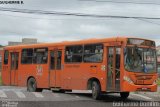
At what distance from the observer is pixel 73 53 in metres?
24.5

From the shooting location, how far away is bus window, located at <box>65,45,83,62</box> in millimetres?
23880

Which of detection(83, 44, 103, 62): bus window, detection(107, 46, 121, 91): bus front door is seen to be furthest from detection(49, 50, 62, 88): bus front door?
detection(107, 46, 121, 91): bus front door

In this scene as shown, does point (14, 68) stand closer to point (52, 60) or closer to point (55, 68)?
point (52, 60)

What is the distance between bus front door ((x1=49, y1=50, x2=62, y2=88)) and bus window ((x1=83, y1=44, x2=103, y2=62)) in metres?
2.61

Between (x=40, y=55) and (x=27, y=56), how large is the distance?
4.47 ft

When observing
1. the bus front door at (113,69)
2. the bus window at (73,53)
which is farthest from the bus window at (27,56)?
the bus front door at (113,69)

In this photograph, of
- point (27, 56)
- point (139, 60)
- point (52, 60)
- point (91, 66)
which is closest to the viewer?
point (139, 60)

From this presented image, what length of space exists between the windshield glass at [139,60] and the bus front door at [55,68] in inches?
215

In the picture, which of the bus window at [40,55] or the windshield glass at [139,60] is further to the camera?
the bus window at [40,55]

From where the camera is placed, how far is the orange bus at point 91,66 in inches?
838

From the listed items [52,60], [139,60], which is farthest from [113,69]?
[52,60]

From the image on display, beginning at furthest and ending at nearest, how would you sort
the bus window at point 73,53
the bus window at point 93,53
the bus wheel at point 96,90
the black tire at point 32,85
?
the black tire at point 32,85
the bus window at point 73,53
the bus window at point 93,53
the bus wheel at point 96,90

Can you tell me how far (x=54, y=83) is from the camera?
86.3ft

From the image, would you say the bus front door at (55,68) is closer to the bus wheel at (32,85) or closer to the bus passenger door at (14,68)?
the bus wheel at (32,85)
